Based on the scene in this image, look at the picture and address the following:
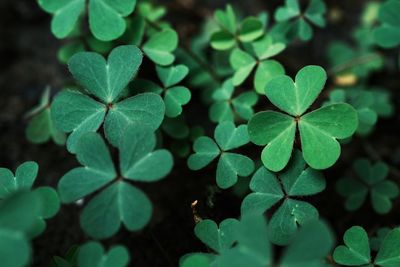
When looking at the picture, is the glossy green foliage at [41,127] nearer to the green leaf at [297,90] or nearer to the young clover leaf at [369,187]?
the green leaf at [297,90]

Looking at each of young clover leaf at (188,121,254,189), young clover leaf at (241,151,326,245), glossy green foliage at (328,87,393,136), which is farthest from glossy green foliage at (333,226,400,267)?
glossy green foliage at (328,87,393,136)

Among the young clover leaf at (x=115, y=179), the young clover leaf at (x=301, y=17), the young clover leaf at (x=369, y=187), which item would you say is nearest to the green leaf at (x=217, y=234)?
the young clover leaf at (x=115, y=179)

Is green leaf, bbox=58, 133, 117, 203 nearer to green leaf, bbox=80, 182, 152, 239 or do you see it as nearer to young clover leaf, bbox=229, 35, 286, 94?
green leaf, bbox=80, 182, 152, 239

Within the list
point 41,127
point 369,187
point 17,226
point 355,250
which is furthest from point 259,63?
point 17,226

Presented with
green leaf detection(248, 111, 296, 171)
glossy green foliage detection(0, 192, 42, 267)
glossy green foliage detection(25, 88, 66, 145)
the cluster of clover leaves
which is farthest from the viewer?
glossy green foliage detection(25, 88, 66, 145)

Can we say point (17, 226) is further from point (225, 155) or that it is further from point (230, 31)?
point (230, 31)

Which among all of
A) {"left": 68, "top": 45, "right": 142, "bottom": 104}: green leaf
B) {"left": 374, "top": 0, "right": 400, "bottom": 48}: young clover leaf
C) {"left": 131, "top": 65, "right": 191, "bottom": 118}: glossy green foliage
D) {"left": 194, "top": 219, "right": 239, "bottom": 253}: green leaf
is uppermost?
{"left": 68, "top": 45, "right": 142, "bottom": 104}: green leaf
